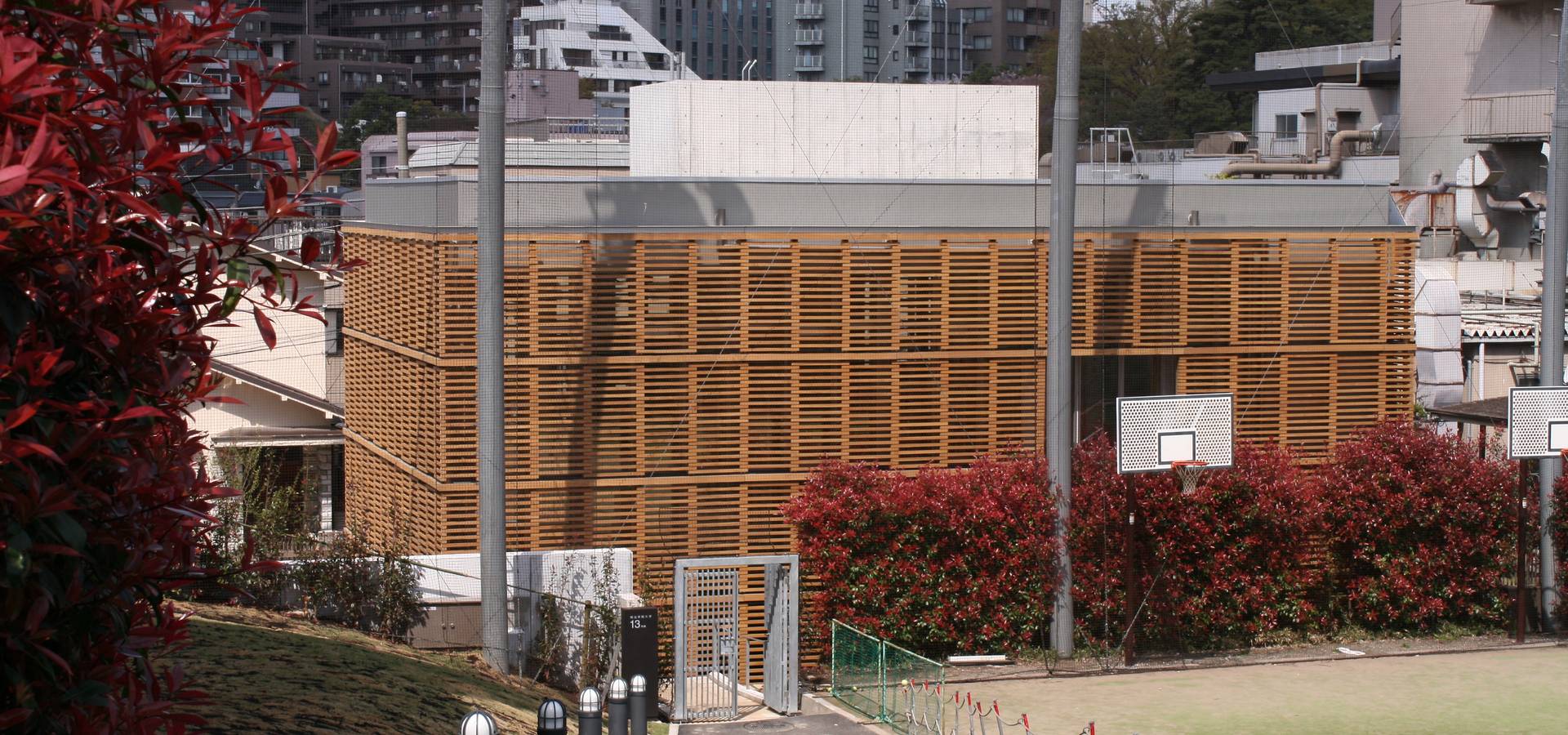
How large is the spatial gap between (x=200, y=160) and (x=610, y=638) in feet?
38.3

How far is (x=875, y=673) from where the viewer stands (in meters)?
17.1

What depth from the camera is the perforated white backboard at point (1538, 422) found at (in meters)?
20.0

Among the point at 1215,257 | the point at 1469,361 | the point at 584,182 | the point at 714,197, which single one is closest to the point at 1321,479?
the point at 1215,257

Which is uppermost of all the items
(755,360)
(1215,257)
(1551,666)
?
(1215,257)

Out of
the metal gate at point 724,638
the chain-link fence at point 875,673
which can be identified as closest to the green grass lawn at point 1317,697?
the chain-link fence at point 875,673

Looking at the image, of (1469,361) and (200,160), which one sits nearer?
(200,160)

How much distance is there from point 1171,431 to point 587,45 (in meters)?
40.1

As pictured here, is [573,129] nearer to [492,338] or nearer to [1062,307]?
[1062,307]

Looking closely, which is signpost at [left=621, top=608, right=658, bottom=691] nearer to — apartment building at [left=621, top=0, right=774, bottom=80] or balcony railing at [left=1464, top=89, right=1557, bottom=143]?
balcony railing at [left=1464, top=89, right=1557, bottom=143]

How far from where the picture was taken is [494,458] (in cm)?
1670

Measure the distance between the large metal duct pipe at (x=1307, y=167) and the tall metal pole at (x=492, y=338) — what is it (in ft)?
54.4

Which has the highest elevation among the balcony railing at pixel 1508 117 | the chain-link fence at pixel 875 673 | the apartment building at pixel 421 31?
the apartment building at pixel 421 31

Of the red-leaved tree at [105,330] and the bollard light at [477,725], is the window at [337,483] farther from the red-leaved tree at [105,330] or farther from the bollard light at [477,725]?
the red-leaved tree at [105,330]

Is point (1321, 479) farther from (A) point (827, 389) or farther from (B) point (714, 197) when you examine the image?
(B) point (714, 197)
